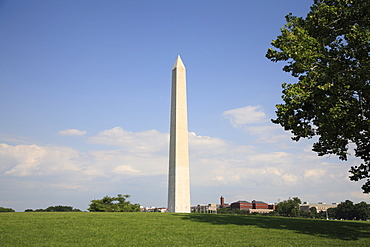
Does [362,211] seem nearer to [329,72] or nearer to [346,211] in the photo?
[346,211]

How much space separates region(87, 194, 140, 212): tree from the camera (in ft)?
136

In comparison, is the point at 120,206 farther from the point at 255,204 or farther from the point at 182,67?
the point at 255,204

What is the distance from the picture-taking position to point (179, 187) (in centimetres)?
4047

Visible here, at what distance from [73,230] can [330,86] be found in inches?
579

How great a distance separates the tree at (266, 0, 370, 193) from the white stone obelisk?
22.0 m

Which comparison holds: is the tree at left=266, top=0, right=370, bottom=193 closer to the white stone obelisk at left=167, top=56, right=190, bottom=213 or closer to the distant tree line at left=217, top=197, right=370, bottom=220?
the white stone obelisk at left=167, top=56, right=190, bottom=213

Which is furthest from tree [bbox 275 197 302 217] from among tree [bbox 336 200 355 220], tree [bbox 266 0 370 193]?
tree [bbox 266 0 370 193]

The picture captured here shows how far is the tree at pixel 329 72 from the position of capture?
17.0 meters

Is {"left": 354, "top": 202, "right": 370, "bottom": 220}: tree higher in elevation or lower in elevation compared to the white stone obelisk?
lower

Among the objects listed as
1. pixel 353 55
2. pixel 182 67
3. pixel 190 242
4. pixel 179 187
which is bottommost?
pixel 190 242

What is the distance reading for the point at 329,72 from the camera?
17.3 metres

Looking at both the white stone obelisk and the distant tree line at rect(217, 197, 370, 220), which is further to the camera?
the distant tree line at rect(217, 197, 370, 220)

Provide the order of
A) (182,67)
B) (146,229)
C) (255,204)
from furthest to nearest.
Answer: (255,204) < (182,67) < (146,229)

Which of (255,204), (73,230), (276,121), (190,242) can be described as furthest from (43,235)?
(255,204)
